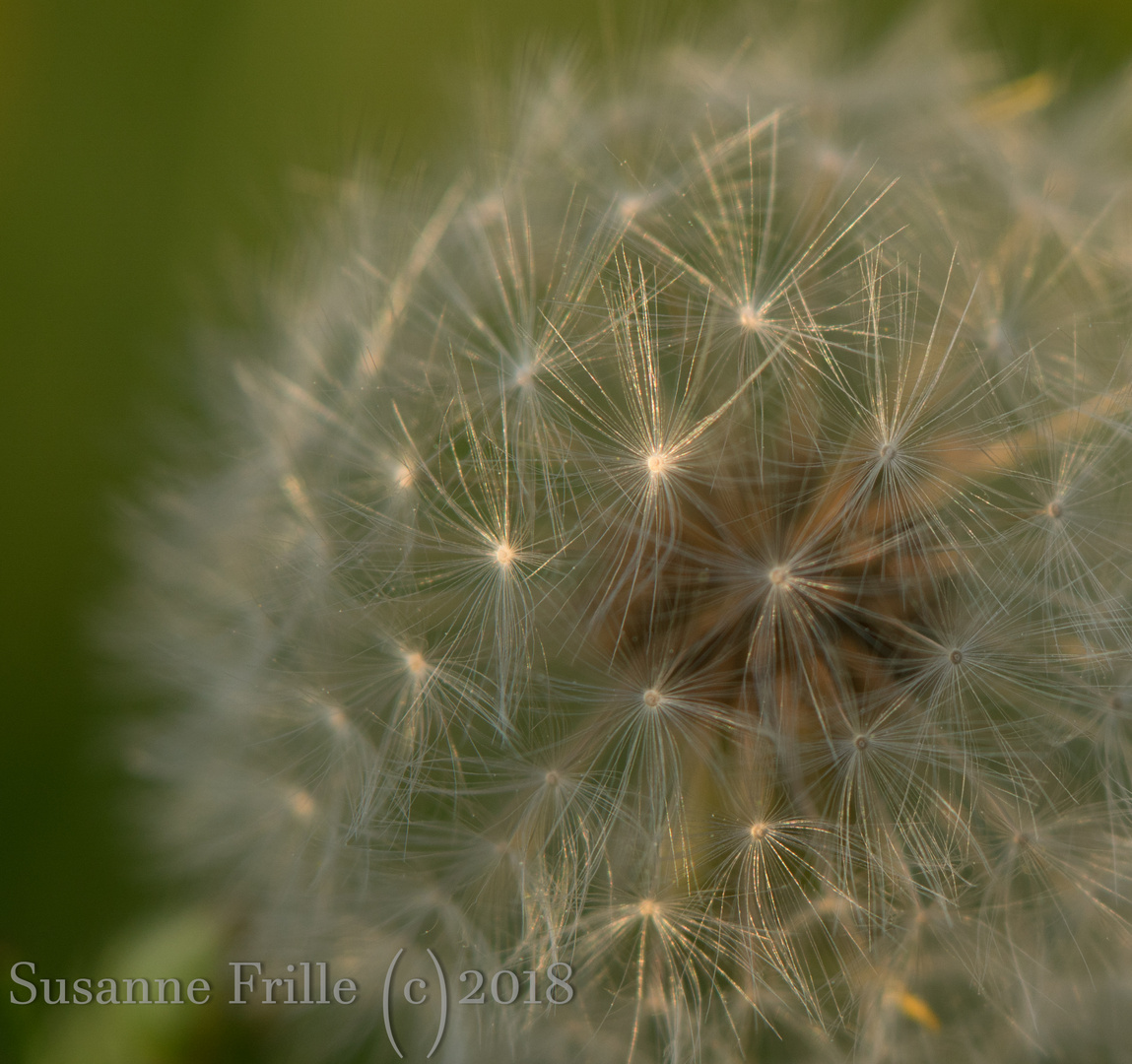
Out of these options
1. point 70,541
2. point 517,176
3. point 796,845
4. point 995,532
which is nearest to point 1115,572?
point 995,532

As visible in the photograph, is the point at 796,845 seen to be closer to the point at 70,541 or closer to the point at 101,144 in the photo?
the point at 70,541

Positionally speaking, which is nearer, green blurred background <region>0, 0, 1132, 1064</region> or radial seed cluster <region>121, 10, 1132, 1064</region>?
radial seed cluster <region>121, 10, 1132, 1064</region>

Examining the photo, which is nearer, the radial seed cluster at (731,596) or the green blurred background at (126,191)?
the radial seed cluster at (731,596)

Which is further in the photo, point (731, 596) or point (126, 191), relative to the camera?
point (126, 191)
